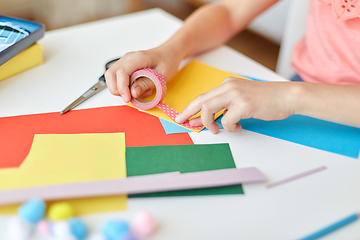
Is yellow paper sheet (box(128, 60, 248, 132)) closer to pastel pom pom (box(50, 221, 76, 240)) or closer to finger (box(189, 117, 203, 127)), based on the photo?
finger (box(189, 117, 203, 127))

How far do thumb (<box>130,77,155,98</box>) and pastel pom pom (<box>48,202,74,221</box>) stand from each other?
283 mm

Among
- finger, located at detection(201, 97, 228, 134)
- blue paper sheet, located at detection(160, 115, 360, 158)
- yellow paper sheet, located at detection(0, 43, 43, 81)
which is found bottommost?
blue paper sheet, located at detection(160, 115, 360, 158)

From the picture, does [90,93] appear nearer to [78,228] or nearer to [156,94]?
[156,94]

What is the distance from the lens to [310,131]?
25.0 inches

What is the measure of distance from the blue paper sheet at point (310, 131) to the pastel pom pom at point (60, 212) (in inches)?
9.3

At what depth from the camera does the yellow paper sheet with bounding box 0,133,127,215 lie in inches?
18.4

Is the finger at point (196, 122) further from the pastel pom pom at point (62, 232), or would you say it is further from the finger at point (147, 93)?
the pastel pom pom at point (62, 232)

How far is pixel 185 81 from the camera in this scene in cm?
75

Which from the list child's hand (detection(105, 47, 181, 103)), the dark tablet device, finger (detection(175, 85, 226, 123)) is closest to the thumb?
child's hand (detection(105, 47, 181, 103))

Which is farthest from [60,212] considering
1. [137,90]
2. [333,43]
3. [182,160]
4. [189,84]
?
[333,43]

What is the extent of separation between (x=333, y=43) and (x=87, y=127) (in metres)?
0.62

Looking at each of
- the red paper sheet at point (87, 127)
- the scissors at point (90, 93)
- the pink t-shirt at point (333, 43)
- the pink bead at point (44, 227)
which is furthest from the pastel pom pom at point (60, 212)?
the pink t-shirt at point (333, 43)

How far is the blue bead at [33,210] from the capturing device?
0.43 meters

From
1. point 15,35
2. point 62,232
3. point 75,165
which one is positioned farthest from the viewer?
point 15,35
